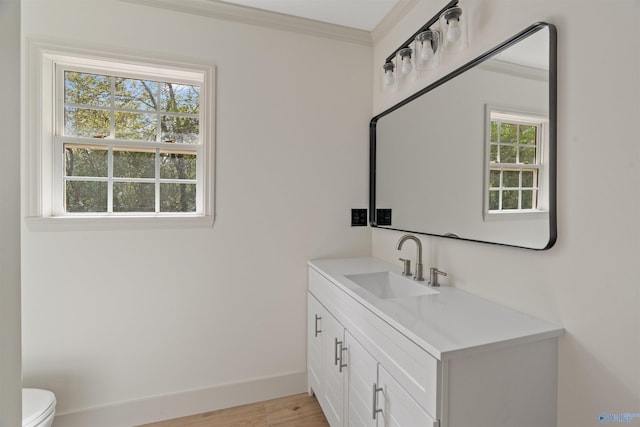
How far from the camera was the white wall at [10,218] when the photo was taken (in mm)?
397

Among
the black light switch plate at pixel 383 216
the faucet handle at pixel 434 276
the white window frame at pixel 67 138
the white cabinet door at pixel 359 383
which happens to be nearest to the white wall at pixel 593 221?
the faucet handle at pixel 434 276

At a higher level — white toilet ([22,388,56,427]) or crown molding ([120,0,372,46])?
crown molding ([120,0,372,46])

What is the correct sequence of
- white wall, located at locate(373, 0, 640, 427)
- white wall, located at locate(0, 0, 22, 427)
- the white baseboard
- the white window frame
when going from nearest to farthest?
white wall, located at locate(0, 0, 22, 427), white wall, located at locate(373, 0, 640, 427), the white window frame, the white baseboard

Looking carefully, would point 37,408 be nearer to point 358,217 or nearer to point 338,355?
point 338,355

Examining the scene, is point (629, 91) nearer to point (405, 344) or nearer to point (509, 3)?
point (509, 3)

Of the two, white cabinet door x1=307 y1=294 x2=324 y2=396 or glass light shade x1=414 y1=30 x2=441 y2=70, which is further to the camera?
white cabinet door x1=307 y1=294 x2=324 y2=396

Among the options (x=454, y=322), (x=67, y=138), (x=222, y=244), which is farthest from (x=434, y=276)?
(x=67, y=138)

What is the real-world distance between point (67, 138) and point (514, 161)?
2.20 metres

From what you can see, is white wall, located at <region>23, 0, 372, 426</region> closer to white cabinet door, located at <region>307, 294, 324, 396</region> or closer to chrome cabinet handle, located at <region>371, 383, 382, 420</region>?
white cabinet door, located at <region>307, 294, 324, 396</region>

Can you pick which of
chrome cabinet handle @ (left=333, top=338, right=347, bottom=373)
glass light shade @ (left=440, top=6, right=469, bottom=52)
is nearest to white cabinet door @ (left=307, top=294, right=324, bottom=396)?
chrome cabinet handle @ (left=333, top=338, right=347, bottom=373)

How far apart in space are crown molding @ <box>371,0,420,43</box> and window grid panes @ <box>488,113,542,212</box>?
3.08 ft

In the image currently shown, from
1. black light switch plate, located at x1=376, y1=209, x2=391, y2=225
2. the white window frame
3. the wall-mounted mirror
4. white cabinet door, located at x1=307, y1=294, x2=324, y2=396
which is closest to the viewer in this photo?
the wall-mounted mirror

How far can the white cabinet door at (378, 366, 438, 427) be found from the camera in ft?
3.07

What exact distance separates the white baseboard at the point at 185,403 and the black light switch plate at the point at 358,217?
1.06 m
